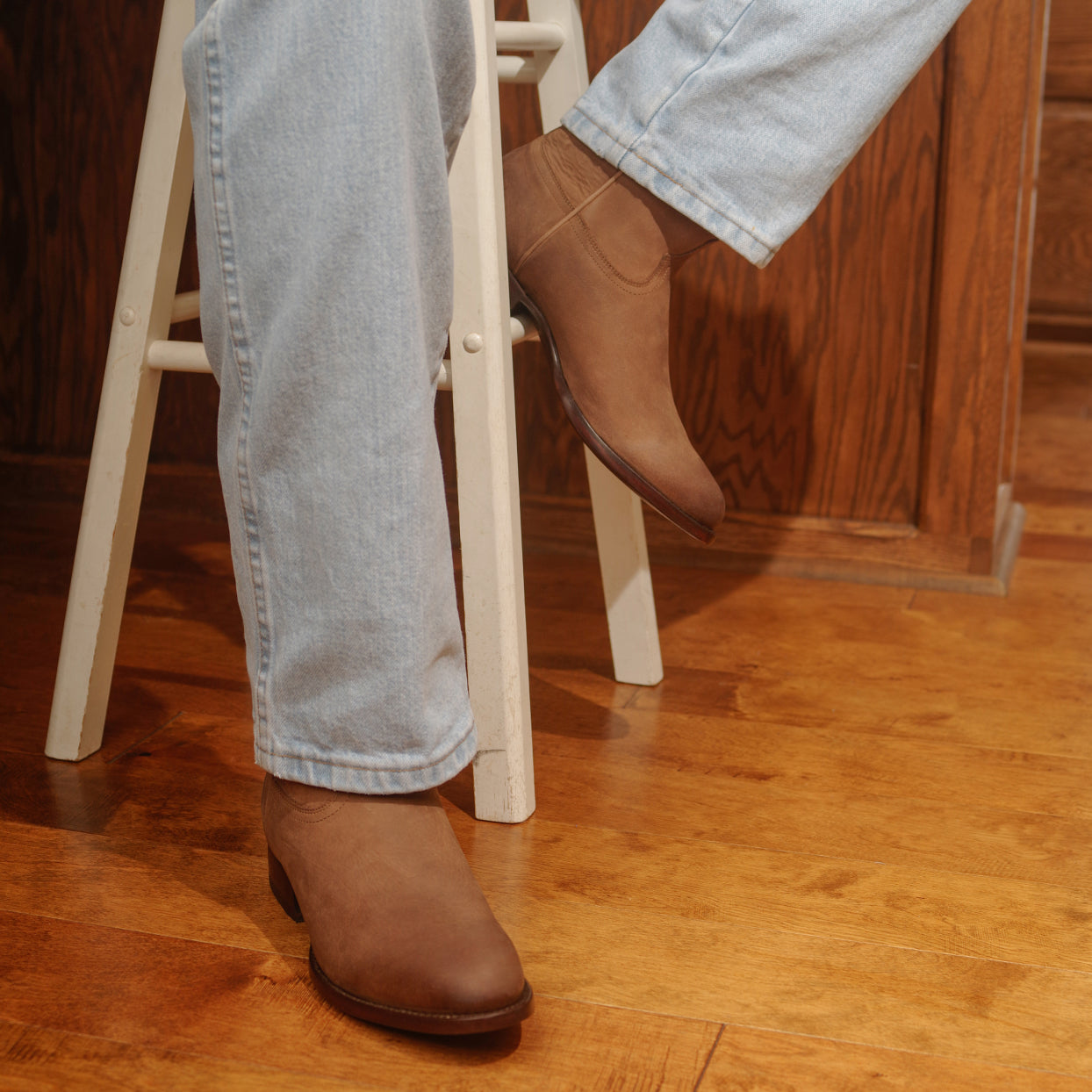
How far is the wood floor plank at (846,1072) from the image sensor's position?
510mm

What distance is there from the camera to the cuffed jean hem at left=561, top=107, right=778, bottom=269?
0.73 m

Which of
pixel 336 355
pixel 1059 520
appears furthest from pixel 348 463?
pixel 1059 520

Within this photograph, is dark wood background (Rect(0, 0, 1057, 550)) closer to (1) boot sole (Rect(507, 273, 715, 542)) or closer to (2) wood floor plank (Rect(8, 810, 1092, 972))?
(1) boot sole (Rect(507, 273, 715, 542))

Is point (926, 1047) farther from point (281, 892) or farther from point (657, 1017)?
point (281, 892)

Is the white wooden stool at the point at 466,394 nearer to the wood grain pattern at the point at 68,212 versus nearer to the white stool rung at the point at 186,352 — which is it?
the white stool rung at the point at 186,352

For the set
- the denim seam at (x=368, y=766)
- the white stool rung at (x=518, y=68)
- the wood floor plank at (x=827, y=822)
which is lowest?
the wood floor plank at (x=827, y=822)

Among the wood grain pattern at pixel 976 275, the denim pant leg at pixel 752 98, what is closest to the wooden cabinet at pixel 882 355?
the wood grain pattern at pixel 976 275

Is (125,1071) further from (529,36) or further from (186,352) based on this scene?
(529,36)

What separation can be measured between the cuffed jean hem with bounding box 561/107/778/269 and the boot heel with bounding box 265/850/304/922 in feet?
1.42

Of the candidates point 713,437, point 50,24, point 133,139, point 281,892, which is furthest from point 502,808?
point 50,24

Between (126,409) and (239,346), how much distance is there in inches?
11.8

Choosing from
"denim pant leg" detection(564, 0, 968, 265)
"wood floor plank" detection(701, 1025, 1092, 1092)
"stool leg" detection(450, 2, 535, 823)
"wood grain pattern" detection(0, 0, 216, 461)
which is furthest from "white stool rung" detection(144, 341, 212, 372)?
"wood grain pattern" detection(0, 0, 216, 461)

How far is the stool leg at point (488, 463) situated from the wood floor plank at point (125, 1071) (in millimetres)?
262

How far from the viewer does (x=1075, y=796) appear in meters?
0.79
